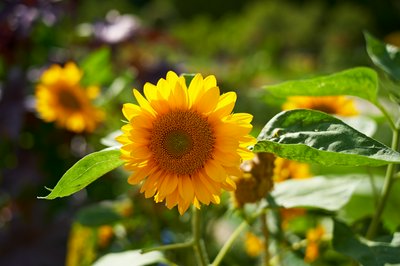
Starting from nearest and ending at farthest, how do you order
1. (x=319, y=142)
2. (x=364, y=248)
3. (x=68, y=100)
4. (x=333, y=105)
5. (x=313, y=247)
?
(x=319, y=142)
(x=364, y=248)
(x=313, y=247)
(x=333, y=105)
(x=68, y=100)

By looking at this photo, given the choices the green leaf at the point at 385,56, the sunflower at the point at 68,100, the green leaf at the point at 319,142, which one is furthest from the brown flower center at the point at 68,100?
the green leaf at the point at 319,142

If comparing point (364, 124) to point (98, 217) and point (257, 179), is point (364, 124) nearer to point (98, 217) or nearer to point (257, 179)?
point (257, 179)

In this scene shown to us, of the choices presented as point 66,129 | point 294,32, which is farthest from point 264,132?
point 294,32

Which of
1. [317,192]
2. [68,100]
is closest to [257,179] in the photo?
[317,192]

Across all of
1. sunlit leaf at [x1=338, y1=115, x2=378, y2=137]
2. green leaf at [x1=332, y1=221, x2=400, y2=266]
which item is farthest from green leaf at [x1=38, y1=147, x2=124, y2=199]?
sunlit leaf at [x1=338, y1=115, x2=378, y2=137]

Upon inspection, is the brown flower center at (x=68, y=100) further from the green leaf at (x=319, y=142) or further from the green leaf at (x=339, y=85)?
the green leaf at (x=319, y=142)

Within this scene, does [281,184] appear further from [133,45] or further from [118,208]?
[133,45]

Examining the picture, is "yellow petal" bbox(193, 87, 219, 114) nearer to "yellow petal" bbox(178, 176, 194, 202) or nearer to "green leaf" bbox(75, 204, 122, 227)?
"yellow petal" bbox(178, 176, 194, 202)

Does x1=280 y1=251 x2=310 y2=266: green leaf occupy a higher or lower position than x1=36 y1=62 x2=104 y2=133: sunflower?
lower
